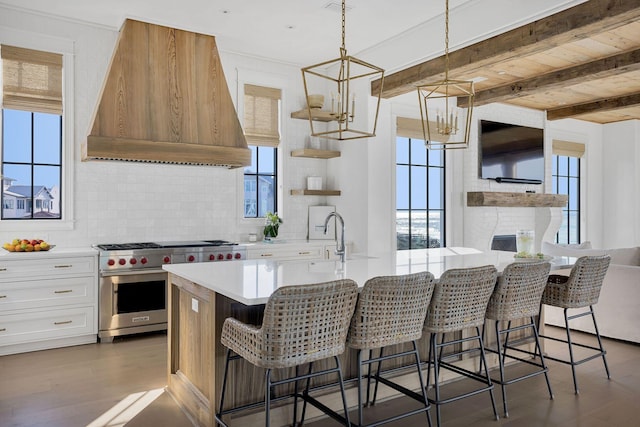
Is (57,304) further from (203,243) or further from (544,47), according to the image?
(544,47)

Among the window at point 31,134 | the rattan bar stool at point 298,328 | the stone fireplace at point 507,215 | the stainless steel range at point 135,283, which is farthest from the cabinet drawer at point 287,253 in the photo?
the rattan bar stool at point 298,328

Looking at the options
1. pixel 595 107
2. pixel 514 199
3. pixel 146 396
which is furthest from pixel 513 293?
pixel 595 107

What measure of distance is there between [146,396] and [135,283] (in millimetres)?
1554

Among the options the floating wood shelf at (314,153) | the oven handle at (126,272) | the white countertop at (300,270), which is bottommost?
the oven handle at (126,272)

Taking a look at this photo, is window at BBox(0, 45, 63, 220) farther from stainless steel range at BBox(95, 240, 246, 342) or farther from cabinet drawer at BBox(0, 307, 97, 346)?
cabinet drawer at BBox(0, 307, 97, 346)

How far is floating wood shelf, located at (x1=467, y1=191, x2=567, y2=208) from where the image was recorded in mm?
7020

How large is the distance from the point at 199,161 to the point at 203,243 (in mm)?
1273

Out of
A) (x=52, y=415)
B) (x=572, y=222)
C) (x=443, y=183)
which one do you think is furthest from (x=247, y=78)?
(x=572, y=222)

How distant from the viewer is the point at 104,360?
4.11 m

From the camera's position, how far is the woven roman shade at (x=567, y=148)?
8.66 metres

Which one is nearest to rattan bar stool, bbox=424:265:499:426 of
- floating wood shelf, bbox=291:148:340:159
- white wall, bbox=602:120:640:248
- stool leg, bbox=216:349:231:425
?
stool leg, bbox=216:349:231:425

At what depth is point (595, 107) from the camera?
7.60 meters

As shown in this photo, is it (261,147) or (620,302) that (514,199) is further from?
(261,147)

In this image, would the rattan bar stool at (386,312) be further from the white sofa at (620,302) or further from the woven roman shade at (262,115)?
the woven roman shade at (262,115)
